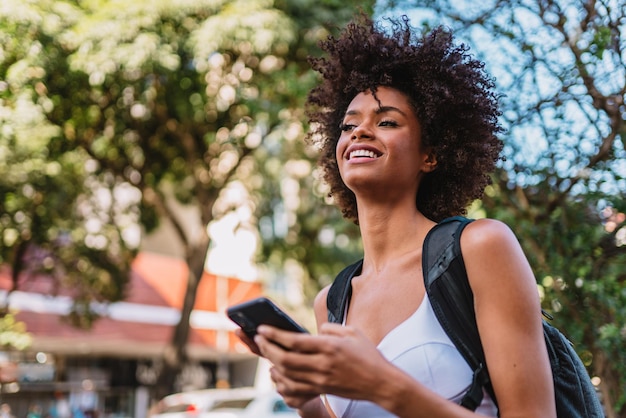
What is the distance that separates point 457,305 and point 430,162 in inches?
22.2

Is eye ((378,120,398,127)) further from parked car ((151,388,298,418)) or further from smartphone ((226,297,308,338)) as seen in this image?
parked car ((151,388,298,418))

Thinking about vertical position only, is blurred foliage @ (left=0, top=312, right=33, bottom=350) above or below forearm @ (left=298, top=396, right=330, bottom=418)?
above

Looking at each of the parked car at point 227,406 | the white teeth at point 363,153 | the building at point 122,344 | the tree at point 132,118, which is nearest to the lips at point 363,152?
the white teeth at point 363,153

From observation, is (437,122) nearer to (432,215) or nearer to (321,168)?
(432,215)

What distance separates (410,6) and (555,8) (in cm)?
126

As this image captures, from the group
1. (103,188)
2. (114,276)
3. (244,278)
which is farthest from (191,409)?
(244,278)

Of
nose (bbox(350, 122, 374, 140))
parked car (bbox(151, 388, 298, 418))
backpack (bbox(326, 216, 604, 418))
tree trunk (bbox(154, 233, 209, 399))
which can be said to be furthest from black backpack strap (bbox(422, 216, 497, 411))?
tree trunk (bbox(154, 233, 209, 399))

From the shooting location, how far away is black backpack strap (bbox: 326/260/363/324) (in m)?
1.92

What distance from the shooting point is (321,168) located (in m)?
2.57

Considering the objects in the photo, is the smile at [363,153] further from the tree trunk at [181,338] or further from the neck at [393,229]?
the tree trunk at [181,338]

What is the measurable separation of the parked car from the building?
3.94ft

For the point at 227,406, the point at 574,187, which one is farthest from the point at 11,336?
the point at 574,187

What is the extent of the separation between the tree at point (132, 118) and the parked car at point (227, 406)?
2.63 feet

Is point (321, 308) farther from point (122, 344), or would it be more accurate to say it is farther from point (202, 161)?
point (122, 344)
